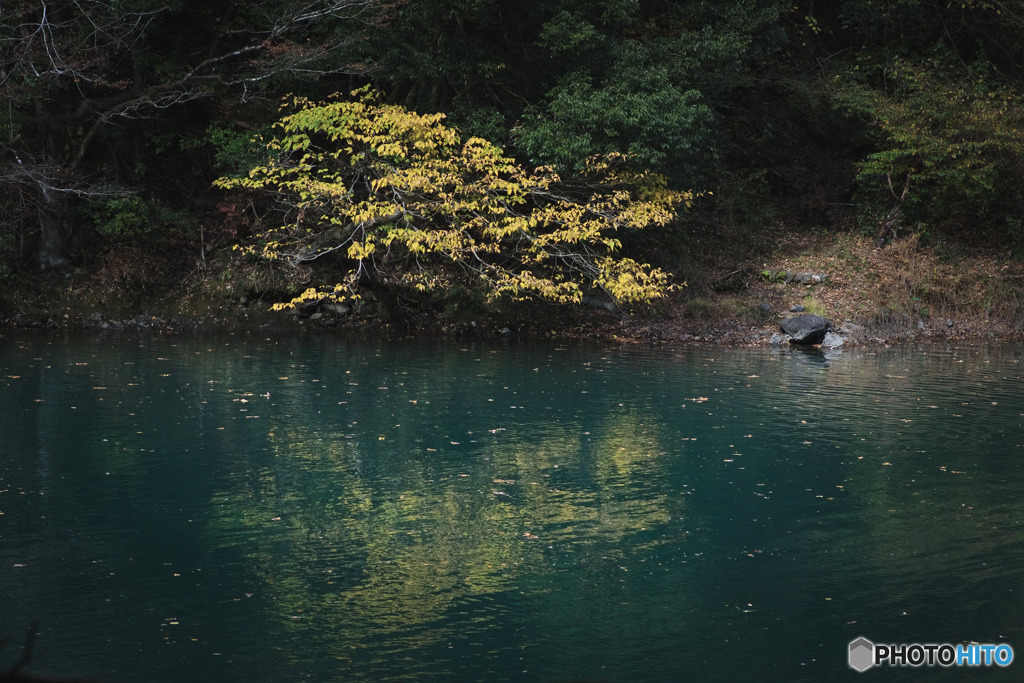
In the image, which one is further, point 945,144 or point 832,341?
point 945,144

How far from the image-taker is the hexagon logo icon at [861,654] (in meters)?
5.76

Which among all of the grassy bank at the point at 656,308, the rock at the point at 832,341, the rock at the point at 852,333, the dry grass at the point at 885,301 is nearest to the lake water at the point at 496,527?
the rock at the point at 832,341

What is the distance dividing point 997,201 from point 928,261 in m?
3.27

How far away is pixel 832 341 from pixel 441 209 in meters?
8.87

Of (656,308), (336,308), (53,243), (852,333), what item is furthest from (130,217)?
(852,333)

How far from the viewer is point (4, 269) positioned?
71.5 feet

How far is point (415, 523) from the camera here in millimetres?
8211

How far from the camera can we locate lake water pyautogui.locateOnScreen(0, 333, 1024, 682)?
590 cm

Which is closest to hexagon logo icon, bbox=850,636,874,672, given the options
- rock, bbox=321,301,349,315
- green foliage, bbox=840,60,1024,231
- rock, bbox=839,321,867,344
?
rock, bbox=839,321,867,344

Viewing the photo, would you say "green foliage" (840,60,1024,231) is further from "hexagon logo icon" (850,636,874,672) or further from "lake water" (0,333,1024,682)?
"hexagon logo icon" (850,636,874,672)

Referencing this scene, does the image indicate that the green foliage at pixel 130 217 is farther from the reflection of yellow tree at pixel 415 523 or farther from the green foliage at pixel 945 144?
the green foliage at pixel 945 144

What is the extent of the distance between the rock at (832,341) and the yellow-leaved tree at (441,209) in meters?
3.74

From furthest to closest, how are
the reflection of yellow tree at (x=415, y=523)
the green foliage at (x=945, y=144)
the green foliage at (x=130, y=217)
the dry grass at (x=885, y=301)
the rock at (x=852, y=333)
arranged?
the green foliage at (x=945, y=144)
the dry grass at (x=885, y=301)
the green foliage at (x=130, y=217)
the rock at (x=852, y=333)
the reflection of yellow tree at (x=415, y=523)

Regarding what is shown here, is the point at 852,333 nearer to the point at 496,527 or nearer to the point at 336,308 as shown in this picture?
the point at 336,308
